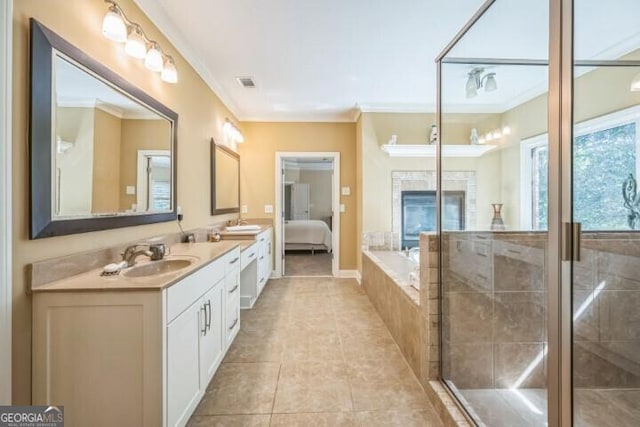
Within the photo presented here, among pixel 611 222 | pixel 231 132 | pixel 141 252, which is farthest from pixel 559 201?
pixel 231 132

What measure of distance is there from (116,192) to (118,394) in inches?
43.5

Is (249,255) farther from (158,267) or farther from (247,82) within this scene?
(247,82)

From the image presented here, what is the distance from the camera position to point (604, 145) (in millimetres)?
1637

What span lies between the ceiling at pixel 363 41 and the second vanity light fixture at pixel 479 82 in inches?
2.6

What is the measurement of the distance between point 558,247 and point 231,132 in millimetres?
3862

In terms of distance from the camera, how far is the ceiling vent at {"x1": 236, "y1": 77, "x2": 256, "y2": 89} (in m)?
3.33

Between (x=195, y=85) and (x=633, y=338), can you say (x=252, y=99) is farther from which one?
(x=633, y=338)

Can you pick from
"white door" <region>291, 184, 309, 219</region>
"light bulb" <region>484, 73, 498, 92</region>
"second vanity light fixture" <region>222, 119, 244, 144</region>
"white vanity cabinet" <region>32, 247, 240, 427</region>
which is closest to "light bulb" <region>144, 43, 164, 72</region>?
"white vanity cabinet" <region>32, 247, 240, 427</region>

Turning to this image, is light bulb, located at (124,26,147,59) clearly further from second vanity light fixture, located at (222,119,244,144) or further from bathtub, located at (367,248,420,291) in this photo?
bathtub, located at (367,248,420,291)

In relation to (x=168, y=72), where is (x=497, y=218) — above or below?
below

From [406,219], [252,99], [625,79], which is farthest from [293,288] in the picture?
[625,79]

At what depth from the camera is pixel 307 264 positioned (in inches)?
226

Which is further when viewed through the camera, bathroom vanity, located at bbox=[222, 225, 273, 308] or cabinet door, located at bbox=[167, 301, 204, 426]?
bathroom vanity, located at bbox=[222, 225, 273, 308]

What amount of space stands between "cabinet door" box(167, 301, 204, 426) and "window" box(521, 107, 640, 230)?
1776mm
